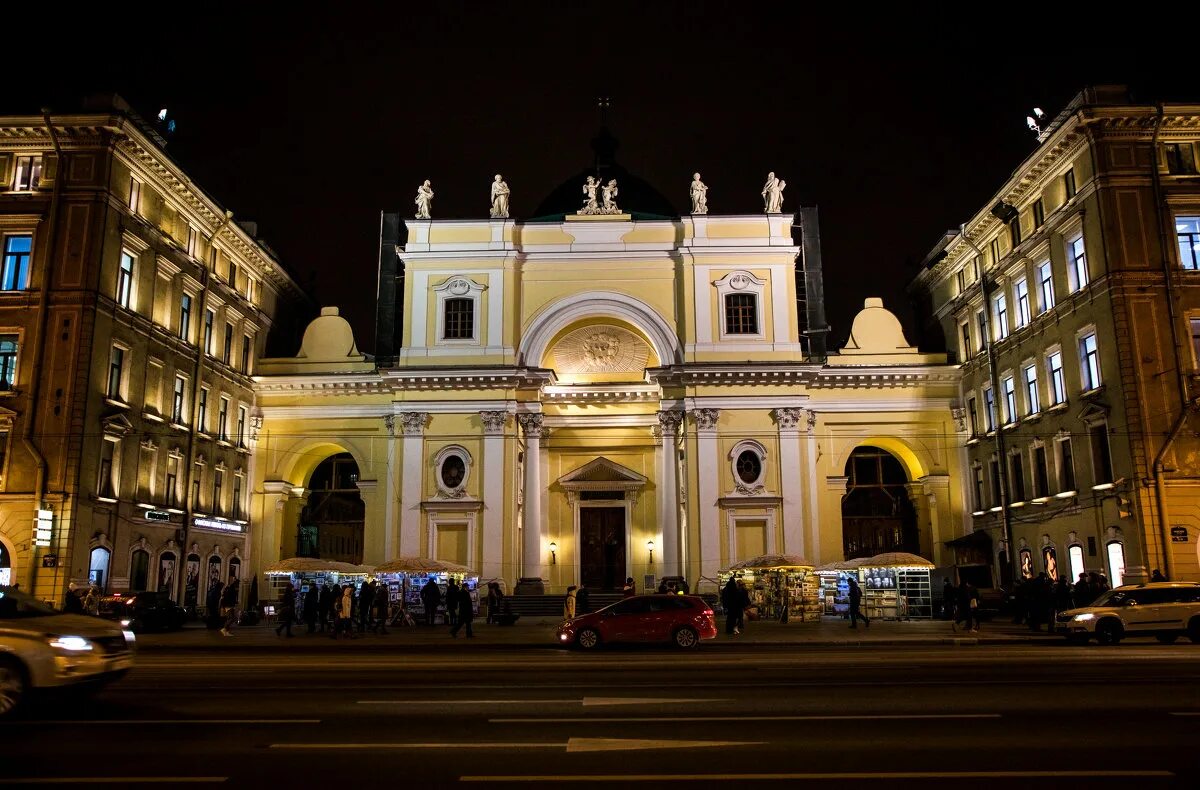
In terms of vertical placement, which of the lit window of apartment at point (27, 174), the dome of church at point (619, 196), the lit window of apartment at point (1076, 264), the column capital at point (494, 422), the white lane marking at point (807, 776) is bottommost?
the white lane marking at point (807, 776)

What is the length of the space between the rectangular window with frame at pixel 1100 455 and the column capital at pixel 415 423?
26019 millimetres

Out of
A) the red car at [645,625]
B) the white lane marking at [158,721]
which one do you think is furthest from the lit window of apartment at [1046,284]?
the white lane marking at [158,721]

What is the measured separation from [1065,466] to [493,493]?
875 inches

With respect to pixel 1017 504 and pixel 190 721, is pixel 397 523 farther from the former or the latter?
pixel 190 721

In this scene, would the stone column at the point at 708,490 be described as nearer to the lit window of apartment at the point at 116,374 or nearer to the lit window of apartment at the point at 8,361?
the lit window of apartment at the point at 116,374

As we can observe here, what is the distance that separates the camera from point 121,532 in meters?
33.0

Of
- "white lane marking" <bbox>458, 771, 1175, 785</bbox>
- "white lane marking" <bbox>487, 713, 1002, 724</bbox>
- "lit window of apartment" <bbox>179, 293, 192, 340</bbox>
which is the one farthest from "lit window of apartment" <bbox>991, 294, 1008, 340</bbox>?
"white lane marking" <bbox>458, 771, 1175, 785</bbox>

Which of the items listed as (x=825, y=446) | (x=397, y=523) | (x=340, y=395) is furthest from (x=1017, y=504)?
(x=340, y=395)

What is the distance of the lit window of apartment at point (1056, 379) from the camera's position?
3394 centimetres

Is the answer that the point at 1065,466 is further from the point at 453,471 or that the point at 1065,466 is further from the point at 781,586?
the point at 453,471

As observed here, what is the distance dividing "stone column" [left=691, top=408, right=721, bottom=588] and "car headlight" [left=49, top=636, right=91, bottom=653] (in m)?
30.5

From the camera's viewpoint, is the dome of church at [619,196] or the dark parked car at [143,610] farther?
the dome of church at [619,196]

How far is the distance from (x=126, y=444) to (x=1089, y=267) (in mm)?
33139

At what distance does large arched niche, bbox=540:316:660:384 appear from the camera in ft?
150
